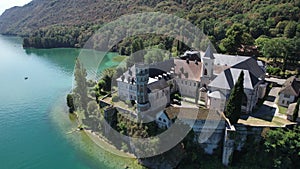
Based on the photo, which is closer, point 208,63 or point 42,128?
point 208,63

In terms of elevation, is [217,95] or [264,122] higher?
[217,95]

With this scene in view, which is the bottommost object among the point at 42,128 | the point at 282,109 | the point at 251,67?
the point at 42,128

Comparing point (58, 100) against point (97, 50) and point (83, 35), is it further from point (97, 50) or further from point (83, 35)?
point (83, 35)

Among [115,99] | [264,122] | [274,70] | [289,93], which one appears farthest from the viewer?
[274,70]

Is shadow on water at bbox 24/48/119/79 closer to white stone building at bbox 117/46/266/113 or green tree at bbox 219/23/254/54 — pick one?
white stone building at bbox 117/46/266/113

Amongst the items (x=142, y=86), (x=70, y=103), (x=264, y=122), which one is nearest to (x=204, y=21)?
(x=70, y=103)

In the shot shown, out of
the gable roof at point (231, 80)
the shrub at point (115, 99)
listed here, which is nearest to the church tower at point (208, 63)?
the gable roof at point (231, 80)

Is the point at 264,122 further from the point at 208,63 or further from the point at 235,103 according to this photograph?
the point at 208,63

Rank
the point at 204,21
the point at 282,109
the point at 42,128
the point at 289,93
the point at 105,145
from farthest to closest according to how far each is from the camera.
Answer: the point at 204,21 < the point at 42,128 < the point at 105,145 < the point at 289,93 < the point at 282,109
